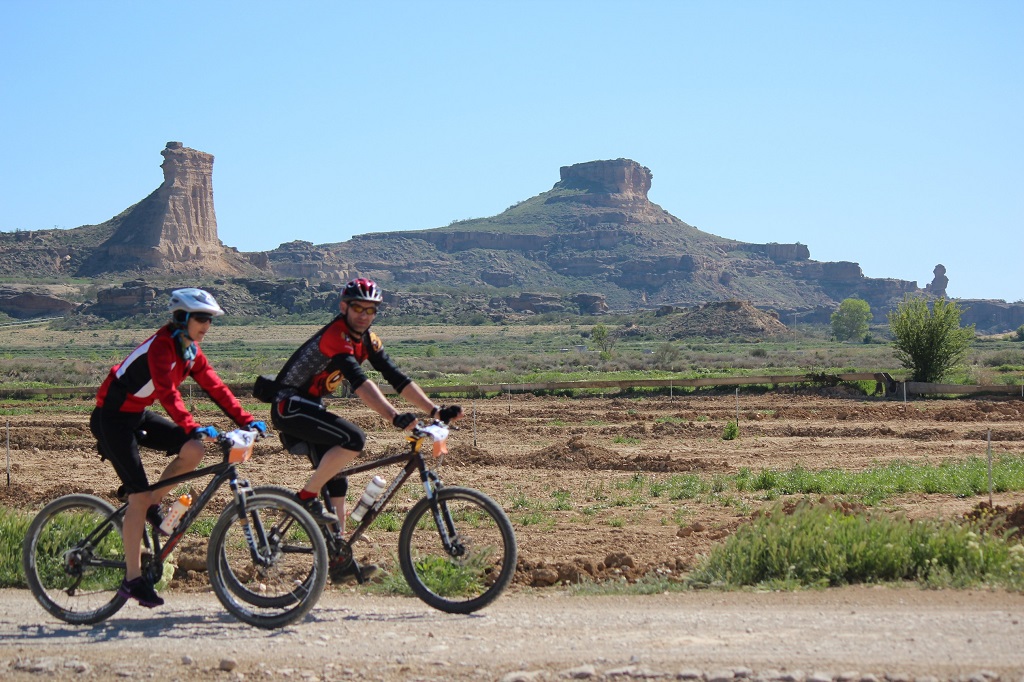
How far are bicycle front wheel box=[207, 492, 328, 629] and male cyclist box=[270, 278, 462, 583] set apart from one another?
0.28m

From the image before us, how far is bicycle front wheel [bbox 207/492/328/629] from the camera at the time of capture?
6.18m

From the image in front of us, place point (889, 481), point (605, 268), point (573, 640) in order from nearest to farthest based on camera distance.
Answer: point (573, 640) → point (889, 481) → point (605, 268)

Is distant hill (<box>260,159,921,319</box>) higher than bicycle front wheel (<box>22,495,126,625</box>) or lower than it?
higher

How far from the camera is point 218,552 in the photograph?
632 cm

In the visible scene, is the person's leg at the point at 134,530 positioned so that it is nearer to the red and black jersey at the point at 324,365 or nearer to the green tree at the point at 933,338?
the red and black jersey at the point at 324,365

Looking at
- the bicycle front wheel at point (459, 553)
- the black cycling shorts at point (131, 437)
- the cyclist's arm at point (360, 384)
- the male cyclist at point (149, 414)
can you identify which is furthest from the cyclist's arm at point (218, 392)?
the bicycle front wheel at point (459, 553)

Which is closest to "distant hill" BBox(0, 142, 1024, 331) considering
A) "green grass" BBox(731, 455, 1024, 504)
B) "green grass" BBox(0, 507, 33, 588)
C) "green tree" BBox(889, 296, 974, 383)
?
"green tree" BBox(889, 296, 974, 383)

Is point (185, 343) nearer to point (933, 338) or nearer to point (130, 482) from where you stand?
point (130, 482)

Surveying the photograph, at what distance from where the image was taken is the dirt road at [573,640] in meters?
5.14

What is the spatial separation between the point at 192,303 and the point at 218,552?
4.87 feet

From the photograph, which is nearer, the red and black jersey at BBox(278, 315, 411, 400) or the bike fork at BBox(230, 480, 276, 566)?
the bike fork at BBox(230, 480, 276, 566)

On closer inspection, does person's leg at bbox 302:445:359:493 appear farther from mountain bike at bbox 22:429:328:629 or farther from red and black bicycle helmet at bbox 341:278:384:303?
red and black bicycle helmet at bbox 341:278:384:303

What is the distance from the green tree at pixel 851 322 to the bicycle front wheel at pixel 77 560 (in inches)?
4883

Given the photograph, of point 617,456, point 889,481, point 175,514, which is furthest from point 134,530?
point 617,456
